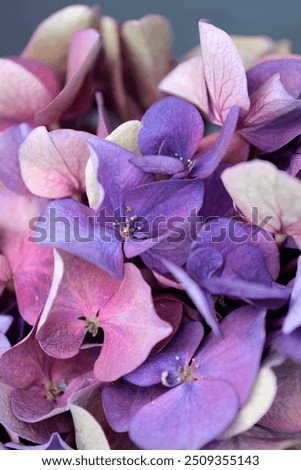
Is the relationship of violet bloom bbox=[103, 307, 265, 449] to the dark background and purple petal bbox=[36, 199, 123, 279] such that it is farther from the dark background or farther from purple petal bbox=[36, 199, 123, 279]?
the dark background

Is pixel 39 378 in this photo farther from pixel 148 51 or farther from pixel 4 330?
pixel 148 51

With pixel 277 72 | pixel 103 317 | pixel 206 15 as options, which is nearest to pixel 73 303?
pixel 103 317

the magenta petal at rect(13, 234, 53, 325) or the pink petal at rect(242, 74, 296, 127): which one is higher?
the pink petal at rect(242, 74, 296, 127)

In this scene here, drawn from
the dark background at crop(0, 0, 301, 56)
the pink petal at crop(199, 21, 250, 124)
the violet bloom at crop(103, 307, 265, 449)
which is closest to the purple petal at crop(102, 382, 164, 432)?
the violet bloom at crop(103, 307, 265, 449)

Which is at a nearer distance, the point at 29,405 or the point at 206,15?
the point at 29,405

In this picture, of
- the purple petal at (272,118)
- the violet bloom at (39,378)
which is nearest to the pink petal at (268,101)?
the purple petal at (272,118)

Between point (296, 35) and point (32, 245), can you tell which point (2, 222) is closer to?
point (32, 245)
